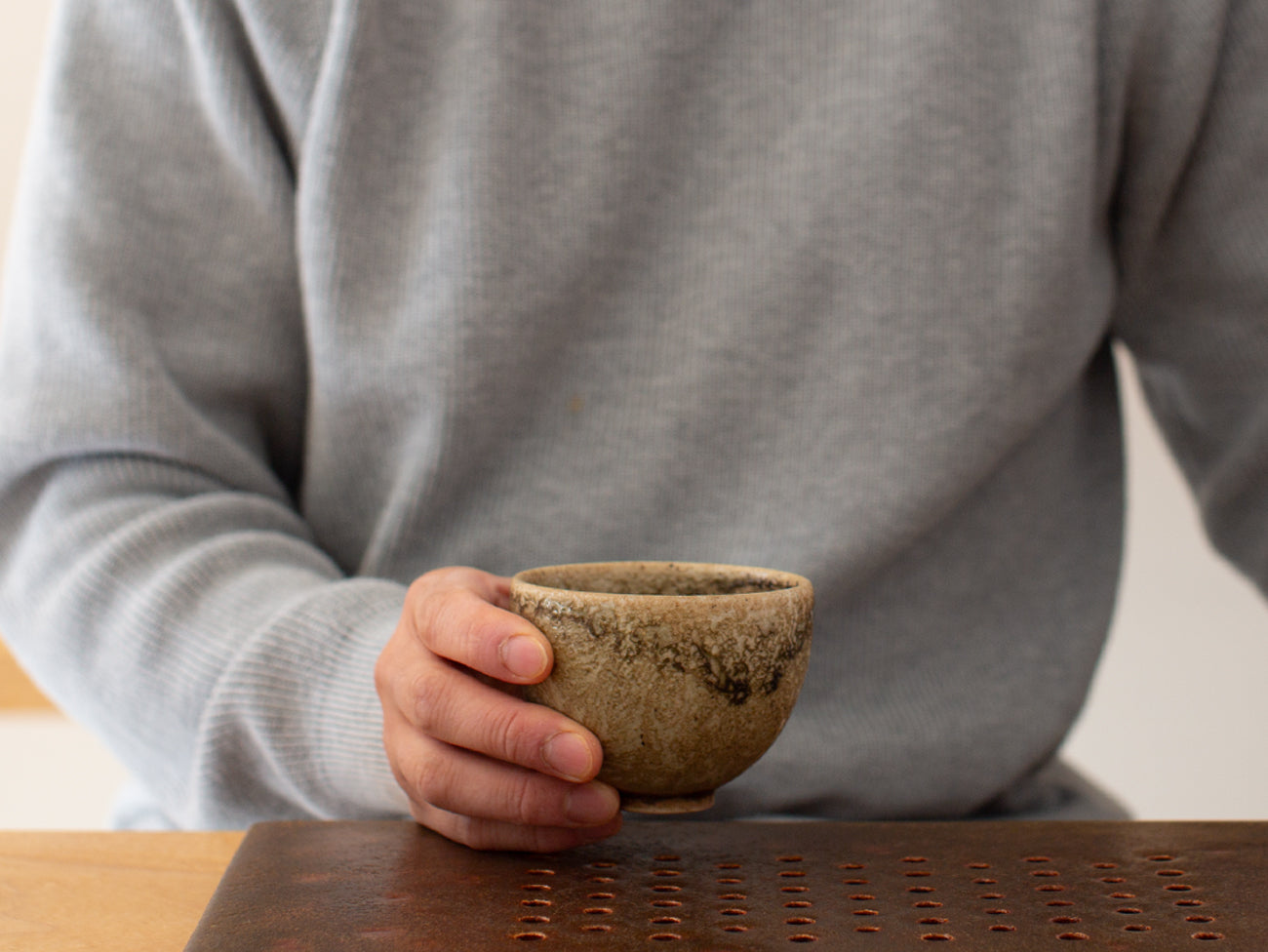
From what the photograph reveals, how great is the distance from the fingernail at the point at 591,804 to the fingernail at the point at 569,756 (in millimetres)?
21

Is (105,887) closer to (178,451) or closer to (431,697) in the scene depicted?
(431,697)

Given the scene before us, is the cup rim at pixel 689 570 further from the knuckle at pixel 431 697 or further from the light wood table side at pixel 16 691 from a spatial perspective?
the light wood table side at pixel 16 691

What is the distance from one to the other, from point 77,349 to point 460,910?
483 mm

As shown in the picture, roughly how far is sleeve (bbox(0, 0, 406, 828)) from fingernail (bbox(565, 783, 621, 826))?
0.17 meters

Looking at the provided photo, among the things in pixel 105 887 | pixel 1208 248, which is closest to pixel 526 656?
pixel 105 887

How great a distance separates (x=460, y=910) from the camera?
378 mm

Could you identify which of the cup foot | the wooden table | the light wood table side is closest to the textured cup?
the cup foot

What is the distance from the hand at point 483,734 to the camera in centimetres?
40

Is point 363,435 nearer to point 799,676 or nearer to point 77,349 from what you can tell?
point 77,349

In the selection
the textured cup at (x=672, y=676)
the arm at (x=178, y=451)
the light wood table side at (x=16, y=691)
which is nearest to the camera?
the textured cup at (x=672, y=676)

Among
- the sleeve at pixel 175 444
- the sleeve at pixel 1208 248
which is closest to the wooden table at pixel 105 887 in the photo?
the sleeve at pixel 175 444

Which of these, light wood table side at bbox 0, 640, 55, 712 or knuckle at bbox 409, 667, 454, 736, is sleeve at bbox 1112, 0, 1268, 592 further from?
light wood table side at bbox 0, 640, 55, 712

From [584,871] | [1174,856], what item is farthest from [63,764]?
[1174,856]

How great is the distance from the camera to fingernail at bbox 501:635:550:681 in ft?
1.27
